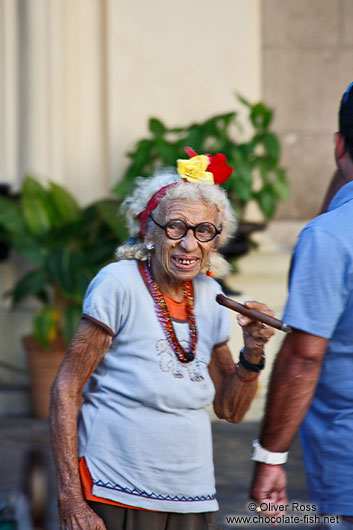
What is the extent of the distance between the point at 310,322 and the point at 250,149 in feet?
13.6

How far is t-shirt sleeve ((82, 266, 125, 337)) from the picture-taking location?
7.94 feet

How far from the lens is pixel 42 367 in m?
5.98

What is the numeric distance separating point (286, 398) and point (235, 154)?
403 centimetres

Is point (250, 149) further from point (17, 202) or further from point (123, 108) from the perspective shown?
point (17, 202)

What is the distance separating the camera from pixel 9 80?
6574mm

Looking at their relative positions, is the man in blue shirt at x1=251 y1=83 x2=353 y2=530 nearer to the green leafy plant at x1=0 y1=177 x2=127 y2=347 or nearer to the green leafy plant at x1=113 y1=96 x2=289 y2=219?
the green leafy plant at x1=0 y1=177 x2=127 y2=347

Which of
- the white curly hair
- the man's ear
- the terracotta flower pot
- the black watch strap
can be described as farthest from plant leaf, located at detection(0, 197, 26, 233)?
the man's ear

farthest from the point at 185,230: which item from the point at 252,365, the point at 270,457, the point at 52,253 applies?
the point at 52,253

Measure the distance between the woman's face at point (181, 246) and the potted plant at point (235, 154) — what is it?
3.40 metres

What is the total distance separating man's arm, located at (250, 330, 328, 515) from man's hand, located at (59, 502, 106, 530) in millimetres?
455

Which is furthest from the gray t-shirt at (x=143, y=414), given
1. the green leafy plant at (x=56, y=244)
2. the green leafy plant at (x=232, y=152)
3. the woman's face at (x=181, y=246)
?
A: the green leafy plant at (x=232, y=152)

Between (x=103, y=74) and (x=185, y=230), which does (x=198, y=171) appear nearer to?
(x=185, y=230)

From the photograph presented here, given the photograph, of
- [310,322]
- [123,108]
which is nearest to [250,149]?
[123,108]

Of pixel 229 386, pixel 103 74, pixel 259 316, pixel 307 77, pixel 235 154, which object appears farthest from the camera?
pixel 307 77
